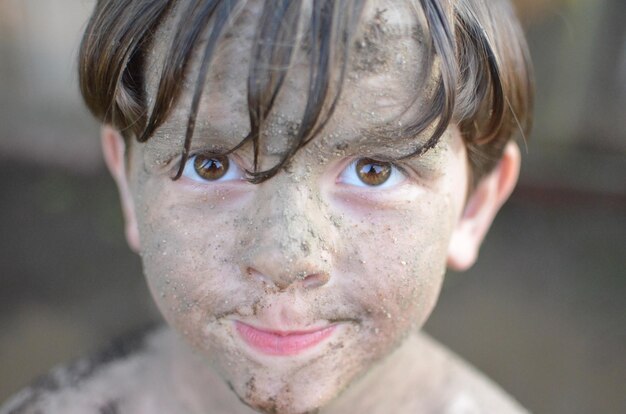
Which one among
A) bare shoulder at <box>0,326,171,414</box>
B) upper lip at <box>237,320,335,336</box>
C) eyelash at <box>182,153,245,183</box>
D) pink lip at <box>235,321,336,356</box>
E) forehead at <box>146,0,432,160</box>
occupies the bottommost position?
bare shoulder at <box>0,326,171,414</box>

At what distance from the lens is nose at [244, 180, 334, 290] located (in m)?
Result: 0.67

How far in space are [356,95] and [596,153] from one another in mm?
1925

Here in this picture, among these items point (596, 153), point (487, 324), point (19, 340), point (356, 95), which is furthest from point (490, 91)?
point (596, 153)

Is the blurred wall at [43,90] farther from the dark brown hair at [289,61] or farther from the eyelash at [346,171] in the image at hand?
the eyelash at [346,171]

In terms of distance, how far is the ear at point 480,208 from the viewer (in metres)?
0.96

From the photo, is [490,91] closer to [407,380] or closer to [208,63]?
[208,63]

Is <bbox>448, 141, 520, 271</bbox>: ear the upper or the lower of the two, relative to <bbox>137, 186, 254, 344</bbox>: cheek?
lower

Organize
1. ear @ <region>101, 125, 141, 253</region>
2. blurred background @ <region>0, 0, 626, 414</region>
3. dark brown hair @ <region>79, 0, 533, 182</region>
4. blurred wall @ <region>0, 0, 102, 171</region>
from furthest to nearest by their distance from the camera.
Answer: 1. blurred wall @ <region>0, 0, 102, 171</region>
2. blurred background @ <region>0, 0, 626, 414</region>
3. ear @ <region>101, 125, 141, 253</region>
4. dark brown hair @ <region>79, 0, 533, 182</region>

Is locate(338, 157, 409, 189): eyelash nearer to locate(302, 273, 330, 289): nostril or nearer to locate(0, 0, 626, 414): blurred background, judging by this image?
locate(302, 273, 330, 289): nostril

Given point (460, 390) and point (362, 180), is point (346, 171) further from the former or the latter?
point (460, 390)

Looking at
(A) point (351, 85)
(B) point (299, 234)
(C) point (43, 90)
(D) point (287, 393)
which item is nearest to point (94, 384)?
(D) point (287, 393)

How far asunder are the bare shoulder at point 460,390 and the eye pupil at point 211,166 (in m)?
0.50

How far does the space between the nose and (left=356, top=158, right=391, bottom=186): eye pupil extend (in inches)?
2.7

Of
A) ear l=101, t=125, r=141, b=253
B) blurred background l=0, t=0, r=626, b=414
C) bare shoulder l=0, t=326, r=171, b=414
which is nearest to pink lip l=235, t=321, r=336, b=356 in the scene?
ear l=101, t=125, r=141, b=253
